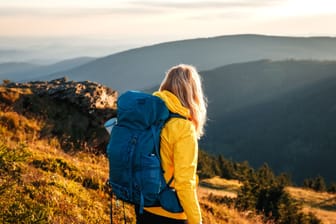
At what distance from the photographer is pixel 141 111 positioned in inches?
146

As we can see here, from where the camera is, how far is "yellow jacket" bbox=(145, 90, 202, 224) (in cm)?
360

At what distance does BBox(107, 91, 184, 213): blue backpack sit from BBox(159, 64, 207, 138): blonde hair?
224mm

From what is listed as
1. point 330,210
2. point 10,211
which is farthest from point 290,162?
point 10,211

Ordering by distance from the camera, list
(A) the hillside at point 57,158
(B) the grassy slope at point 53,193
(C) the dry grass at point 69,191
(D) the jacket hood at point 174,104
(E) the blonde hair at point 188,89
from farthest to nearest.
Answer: (C) the dry grass at point 69,191, (A) the hillside at point 57,158, (B) the grassy slope at point 53,193, (E) the blonde hair at point 188,89, (D) the jacket hood at point 174,104

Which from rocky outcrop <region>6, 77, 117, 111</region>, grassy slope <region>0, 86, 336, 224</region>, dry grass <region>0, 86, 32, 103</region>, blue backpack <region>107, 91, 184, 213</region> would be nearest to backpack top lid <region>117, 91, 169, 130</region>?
blue backpack <region>107, 91, 184, 213</region>

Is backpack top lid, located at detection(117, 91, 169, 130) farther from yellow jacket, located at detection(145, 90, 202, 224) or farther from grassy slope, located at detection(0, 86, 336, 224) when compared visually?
grassy slope, located at detection(0, 86, 336, 224)

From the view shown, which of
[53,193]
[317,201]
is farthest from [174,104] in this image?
[317,201]

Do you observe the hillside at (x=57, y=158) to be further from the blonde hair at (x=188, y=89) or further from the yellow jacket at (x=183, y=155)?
the blonde hair at (x=188, y=89)

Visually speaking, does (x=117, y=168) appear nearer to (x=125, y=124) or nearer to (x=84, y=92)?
(x=125, y=124)

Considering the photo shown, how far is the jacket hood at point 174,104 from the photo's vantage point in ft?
12.3

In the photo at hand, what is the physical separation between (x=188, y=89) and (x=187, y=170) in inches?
31.5

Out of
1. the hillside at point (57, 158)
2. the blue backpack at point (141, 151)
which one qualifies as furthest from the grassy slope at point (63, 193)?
the blue backpack at point (141, 151)

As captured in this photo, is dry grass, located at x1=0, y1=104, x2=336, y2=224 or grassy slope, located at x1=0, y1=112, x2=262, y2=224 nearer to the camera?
grassy slope, located at x1=0, y1=112, x2=262, y2=224

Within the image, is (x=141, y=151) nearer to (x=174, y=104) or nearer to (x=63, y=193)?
(x=174, y=104)
